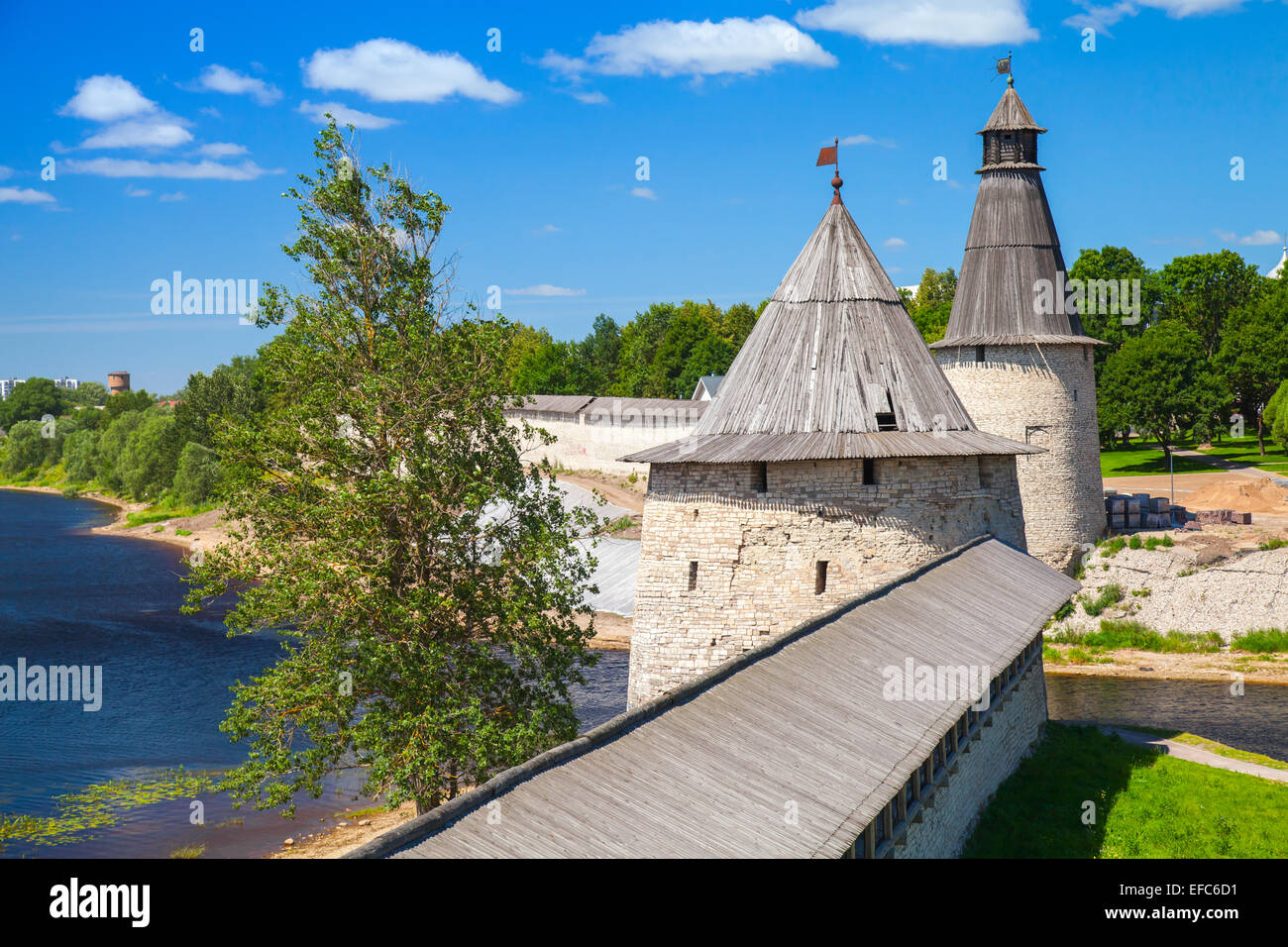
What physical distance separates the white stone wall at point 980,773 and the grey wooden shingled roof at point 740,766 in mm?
1340

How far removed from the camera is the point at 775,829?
782 centimetres

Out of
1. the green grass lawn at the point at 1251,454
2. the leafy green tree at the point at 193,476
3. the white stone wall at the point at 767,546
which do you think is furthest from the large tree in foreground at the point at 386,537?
the leafy green tree at the point at 193,476

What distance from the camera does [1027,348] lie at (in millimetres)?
33594

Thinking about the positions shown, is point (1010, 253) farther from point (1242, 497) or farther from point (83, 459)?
point (83, 459)

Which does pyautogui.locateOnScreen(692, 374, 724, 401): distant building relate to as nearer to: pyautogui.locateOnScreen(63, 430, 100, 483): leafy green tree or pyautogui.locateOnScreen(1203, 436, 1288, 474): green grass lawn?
pyautogui.locateOnScreen(1203, 436, 1288, 474): green grass lawn

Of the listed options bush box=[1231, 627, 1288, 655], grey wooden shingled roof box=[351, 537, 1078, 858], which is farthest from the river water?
grey wooden shingled roof box=[351, 537, 1078, 858]

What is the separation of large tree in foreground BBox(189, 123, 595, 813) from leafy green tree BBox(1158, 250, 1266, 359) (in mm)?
63794

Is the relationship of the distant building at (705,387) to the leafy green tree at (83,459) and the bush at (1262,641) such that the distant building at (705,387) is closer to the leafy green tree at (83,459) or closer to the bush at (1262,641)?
the bush at (1262,641)

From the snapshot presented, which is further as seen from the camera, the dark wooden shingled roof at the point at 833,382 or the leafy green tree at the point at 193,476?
the leafy green tree at the point at 193,476

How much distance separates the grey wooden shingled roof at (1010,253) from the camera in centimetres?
3375

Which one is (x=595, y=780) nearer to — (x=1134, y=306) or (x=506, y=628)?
(x=506, y=628)

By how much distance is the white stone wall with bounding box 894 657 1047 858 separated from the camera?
37.6 ft

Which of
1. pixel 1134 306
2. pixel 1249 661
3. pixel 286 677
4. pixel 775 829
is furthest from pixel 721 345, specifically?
pixel 775 829
